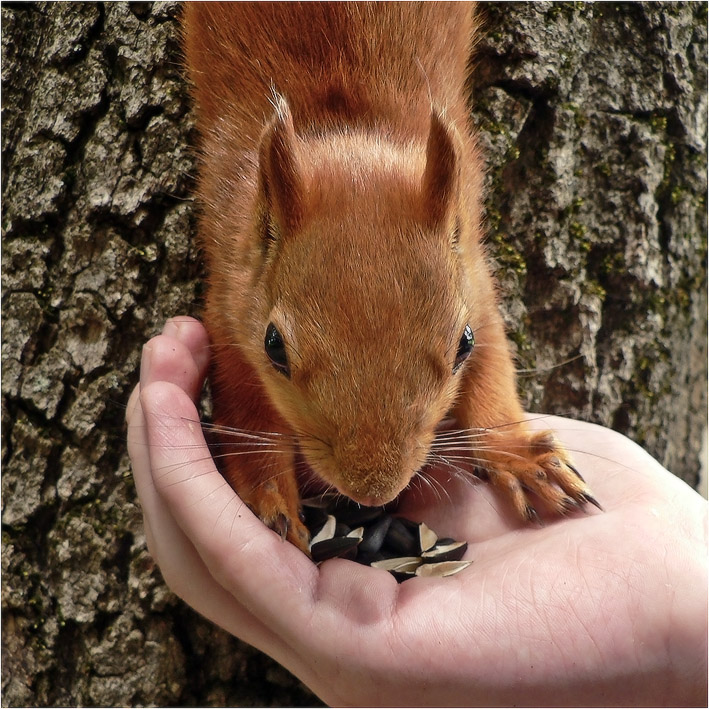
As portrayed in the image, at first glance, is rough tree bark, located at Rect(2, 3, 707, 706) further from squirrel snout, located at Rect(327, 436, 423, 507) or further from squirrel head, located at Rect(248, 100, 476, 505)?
squirrel snout, located at Rect(327, 436, 423, 507)

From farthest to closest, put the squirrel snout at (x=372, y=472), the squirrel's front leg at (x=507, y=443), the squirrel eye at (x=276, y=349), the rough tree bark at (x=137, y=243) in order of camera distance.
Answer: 1. the rough tree bark at (x=137, y=243)
2. the squirrel's front leg at (x=507, y=443)
3. the squirrel eye at (x=276, y=349)
4. the squirrel snout at (x=372, y=472)

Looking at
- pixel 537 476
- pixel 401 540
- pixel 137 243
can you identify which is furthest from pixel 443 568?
pixel 137 243

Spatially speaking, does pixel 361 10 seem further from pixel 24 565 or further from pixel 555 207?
pixel 24 565

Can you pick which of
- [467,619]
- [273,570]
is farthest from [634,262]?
[273,570]

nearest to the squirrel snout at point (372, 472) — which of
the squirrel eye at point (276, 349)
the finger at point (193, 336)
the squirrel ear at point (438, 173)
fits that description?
the squirrel eye at point (276, 349)

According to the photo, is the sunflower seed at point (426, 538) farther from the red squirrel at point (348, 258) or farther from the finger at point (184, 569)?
the finger at point (184, 569)

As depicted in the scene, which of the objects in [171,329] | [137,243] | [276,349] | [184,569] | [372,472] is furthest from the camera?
[137,243]

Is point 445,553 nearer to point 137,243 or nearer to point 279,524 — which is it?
point 279,524
